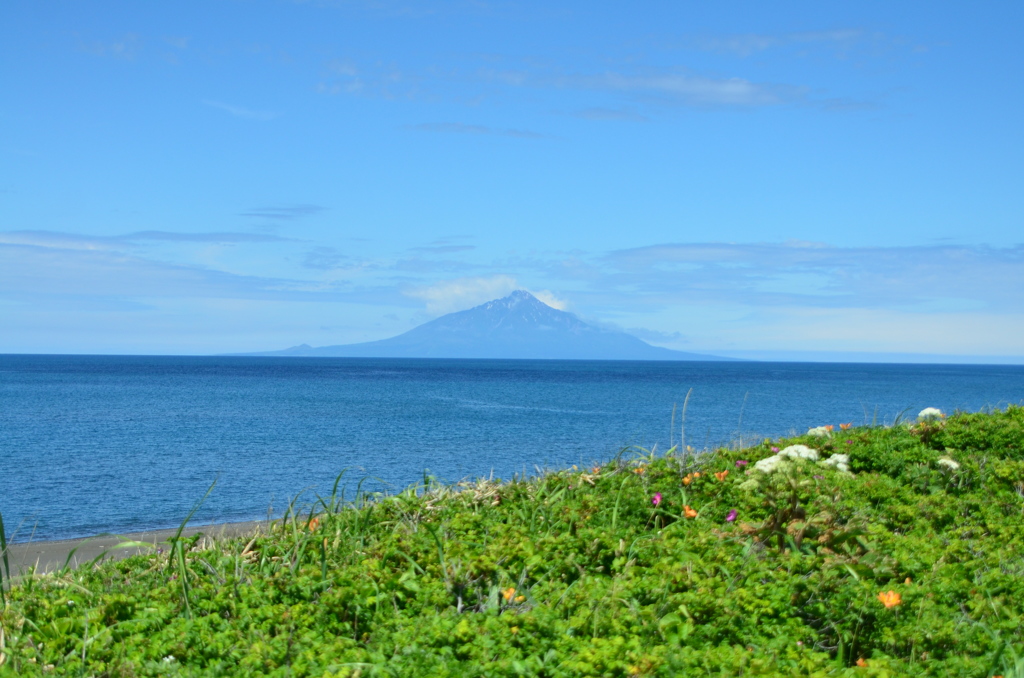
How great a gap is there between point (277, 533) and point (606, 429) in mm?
38736

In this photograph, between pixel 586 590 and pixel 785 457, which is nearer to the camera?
pixel 586 590

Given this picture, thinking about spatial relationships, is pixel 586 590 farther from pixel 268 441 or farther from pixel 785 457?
pixel 268 441

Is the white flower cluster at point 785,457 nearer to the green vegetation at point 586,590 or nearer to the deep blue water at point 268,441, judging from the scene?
the green vegetation at point 586,590

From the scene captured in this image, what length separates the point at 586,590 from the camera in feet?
14.6

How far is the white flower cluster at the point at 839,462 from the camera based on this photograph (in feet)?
24.8

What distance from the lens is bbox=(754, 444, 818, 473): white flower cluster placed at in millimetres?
6952

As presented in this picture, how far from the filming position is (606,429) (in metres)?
44.1

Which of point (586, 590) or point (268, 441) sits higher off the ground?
point (586, 590)

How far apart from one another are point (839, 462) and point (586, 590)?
13.9 feet

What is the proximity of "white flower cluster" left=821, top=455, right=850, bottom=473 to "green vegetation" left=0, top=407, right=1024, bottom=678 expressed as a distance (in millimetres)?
516

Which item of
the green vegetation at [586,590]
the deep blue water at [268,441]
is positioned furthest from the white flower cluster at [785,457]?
the deep blue water at [268,441]

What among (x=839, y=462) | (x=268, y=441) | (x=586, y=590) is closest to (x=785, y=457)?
(x=839, y=462)

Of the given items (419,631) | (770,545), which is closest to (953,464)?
(770,545)

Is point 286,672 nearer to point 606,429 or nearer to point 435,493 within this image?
point 435,493
